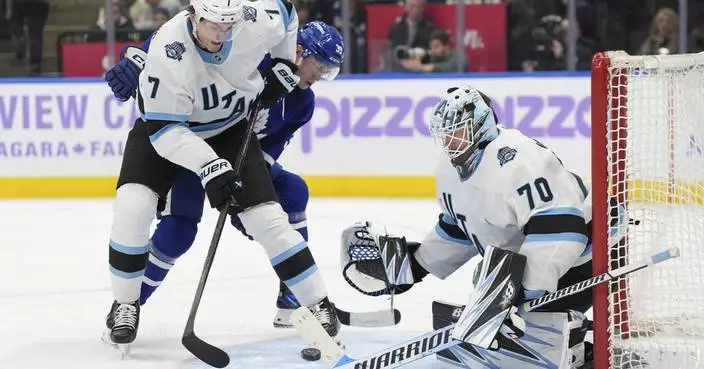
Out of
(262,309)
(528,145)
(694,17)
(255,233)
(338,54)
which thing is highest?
(694,17)

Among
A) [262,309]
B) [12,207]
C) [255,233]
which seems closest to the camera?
[255,233]

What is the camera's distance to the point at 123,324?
10.1 feet

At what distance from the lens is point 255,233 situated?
9.77 feet

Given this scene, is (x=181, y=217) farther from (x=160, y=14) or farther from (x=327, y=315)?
(x=160, y=14)

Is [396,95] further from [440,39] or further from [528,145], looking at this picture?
[528,145]

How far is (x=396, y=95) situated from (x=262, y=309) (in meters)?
2.82

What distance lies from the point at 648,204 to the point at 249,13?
1108 millimetres

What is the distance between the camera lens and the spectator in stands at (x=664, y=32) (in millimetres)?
6367

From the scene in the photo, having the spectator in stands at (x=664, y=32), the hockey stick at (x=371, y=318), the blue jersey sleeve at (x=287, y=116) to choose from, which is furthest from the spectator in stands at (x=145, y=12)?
the hockey stick at (x=371, y=318)

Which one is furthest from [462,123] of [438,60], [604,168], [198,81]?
[438,60]

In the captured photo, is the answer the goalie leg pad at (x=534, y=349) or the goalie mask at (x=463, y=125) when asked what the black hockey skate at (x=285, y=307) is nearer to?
the goalie leg pad at (x=534, y=349)

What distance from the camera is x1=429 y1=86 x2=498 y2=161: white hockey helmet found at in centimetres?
269

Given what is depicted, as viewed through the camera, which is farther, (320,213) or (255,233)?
(320,213)

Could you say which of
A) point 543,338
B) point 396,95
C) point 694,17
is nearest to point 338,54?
point 543,338
